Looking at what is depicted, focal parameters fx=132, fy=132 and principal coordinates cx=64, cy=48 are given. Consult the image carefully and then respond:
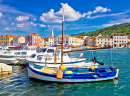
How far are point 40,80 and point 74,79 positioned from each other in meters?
3.81

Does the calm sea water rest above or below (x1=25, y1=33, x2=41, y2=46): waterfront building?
below

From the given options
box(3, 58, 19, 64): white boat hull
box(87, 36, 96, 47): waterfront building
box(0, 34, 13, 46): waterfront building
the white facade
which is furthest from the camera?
box(87, 36, 96, 47): waterfront building

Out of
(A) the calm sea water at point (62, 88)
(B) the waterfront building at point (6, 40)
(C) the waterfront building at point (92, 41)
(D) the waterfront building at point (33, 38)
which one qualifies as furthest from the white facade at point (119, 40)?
(A) the calm sea water at point (62, 88)

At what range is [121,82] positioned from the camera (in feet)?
47.3

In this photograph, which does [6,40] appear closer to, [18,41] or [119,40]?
[18,41]

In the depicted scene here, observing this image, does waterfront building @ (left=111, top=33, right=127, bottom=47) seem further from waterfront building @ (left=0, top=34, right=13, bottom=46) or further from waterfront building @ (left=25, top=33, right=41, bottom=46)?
waterfront building @ (left=0, top=34, right=13, bottom=46)

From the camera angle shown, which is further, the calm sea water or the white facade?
the white facade

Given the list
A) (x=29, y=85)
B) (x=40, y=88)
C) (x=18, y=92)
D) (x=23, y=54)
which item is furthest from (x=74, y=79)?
(x=23, y=54)

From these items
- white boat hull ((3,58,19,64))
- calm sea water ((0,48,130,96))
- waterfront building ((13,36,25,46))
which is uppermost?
waterfront building ((13,36,25,46))

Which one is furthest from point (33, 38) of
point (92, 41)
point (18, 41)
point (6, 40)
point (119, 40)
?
point (119, 40)

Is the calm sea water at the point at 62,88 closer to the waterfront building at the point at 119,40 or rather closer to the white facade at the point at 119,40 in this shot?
the waterfront building at the point at 119,40

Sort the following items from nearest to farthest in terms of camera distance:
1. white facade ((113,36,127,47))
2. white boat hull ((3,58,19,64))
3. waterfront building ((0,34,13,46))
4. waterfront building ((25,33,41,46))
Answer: white boat hull ((3,58,19,64)) → waterfront building ((25,33,41,46)) → white facade ((113,36,127,47)) → waterfront building ((0,34,13,46))

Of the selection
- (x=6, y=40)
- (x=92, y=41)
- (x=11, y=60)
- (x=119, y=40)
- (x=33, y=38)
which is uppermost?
(x=33, y=38)

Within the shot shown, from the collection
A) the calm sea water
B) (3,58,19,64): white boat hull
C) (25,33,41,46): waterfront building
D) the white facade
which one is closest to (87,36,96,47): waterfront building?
the white facade
